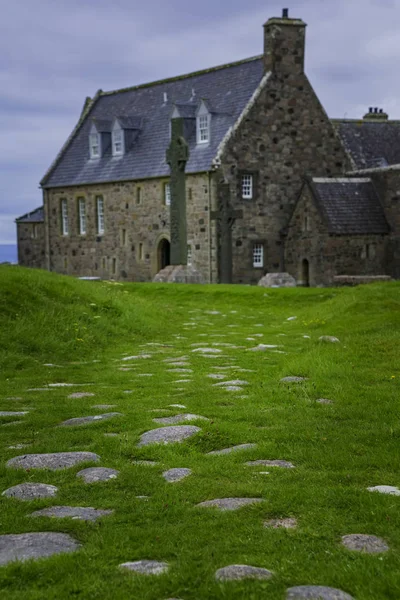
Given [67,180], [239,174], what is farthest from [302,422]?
[67,180]

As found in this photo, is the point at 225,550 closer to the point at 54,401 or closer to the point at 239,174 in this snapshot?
the point at 54,401

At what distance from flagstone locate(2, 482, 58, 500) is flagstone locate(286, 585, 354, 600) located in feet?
7.42

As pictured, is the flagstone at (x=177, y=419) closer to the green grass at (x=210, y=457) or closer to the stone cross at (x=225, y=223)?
the green grass at (x=210, y=457)

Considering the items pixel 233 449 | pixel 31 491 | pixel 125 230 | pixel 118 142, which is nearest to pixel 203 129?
pixel 118 142

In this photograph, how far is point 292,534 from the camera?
4812 millimetres

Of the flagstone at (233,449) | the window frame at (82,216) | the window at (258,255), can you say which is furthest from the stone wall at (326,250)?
the flagstone at (233,449)

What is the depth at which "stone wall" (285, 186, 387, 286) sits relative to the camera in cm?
3873

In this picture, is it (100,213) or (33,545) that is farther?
(100,213)

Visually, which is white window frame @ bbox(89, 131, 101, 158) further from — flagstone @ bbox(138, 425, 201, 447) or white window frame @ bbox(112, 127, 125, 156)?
flagstone @ bbox(138, 425, 201, 447)

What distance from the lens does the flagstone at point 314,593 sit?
3.94m

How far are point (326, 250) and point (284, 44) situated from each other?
11062 mm

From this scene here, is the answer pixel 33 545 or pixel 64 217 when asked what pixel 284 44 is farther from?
pixel 33 545

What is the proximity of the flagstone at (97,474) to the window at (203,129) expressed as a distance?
37449mm

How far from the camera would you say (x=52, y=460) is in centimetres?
667
